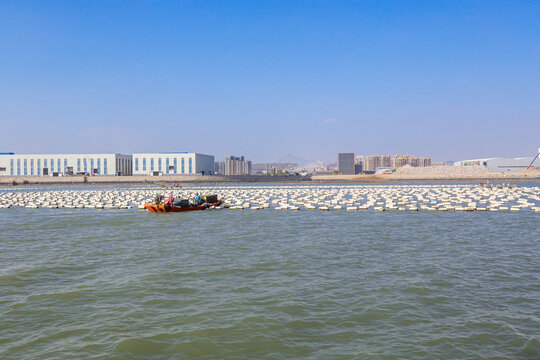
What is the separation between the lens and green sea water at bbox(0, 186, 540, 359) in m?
10.2

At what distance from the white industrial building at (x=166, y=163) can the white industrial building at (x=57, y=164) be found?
875 cm

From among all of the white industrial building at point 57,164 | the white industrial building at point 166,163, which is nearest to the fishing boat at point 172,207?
the white industrial building at point 166,163

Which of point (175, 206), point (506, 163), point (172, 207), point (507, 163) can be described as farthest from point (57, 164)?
point (507, 163)

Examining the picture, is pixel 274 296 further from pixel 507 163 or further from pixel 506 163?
pixel 506 163

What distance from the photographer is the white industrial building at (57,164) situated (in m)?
163

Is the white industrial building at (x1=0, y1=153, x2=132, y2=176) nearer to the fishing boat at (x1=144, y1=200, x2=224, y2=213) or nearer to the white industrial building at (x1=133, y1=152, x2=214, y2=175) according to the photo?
the white industrial building at (x1=133, y1=152, x2=214, y2=175)

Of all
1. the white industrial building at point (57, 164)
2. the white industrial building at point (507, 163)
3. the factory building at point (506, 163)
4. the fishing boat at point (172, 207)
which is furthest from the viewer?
the factory building at point (506, 163)

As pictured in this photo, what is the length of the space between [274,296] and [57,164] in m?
177

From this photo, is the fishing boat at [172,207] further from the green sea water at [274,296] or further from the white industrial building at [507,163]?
the white industrial building at [507,163]

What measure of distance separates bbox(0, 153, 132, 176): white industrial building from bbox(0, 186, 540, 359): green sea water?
145 m

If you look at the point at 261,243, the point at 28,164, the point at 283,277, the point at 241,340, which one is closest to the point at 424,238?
the point at 261,243

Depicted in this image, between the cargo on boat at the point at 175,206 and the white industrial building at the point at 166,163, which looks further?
the white industrial building at the point at 166,163

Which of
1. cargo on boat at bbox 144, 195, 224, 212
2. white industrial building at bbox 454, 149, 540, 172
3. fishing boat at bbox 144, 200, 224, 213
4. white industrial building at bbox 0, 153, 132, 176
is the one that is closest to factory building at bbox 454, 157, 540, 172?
white industrial building at bbox 454, 149, 540, 172

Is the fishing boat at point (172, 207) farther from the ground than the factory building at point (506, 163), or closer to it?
closer to it
